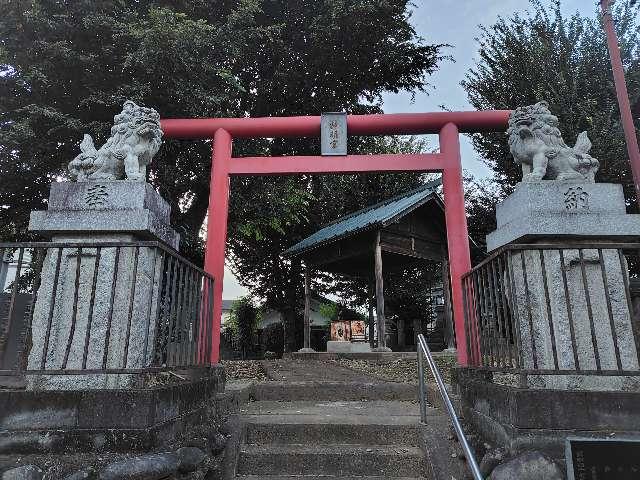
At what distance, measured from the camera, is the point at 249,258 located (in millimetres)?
17328

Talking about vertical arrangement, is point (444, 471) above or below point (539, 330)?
below

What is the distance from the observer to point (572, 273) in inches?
127

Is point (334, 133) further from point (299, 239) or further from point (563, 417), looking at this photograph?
point (299, 239)

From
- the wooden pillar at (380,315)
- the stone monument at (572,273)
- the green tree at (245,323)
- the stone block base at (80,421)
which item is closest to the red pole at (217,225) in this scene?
the stone block base at (80,421)

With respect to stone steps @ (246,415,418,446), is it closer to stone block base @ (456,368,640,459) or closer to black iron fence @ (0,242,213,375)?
black iron fence @ (0,242,213,375)

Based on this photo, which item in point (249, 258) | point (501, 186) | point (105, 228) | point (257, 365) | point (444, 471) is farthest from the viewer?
point (249, 258)

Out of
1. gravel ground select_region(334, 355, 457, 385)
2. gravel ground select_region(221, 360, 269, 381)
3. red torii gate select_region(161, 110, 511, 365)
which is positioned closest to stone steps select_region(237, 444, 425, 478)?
red torii gate select_region(161, 110, 511, 365)

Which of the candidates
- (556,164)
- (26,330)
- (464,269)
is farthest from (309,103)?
(26,330)

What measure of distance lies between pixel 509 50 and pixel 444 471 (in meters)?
12.5

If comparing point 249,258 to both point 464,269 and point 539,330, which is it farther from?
point 539,330

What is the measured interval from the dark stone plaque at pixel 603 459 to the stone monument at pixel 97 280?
2576 millimetres

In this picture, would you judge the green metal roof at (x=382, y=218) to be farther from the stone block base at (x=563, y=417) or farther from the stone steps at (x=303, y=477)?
the stone block base at (x=563, y=417)

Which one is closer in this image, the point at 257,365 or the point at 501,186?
the point at 257,365

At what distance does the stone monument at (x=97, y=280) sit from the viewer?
318cm
